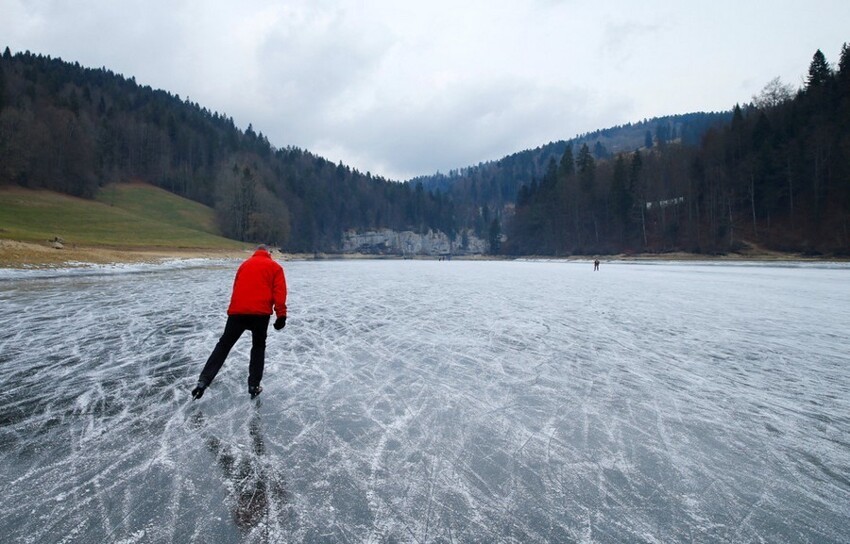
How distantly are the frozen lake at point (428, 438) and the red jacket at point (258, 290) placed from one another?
1100 mm

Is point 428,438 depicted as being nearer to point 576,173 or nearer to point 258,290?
point 258,290

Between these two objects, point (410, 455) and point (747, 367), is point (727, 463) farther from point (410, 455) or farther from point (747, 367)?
point (747, 367)

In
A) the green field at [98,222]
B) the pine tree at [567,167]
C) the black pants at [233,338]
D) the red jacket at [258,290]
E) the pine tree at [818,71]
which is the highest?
the pine tree at [818,71]

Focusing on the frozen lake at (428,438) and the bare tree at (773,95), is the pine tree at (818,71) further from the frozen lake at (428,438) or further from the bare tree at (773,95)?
the frozen lake at (428,438)

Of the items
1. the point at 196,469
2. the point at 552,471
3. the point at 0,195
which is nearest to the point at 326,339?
the point at 196,469

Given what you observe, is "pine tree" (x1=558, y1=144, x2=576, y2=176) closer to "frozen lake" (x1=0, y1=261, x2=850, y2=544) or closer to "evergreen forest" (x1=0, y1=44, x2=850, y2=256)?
"evergreen forest" (x1=0, y1=44, x2=850, y2=256)

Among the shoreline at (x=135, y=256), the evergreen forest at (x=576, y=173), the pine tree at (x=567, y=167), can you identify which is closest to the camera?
the shoreline at (x=135, y=256)

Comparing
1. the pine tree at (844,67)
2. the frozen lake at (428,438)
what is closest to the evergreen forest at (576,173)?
the pine tree at (844,67)

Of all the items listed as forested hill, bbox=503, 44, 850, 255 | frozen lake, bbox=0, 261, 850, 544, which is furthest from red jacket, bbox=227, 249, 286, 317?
forested hill, bbox=503, 44, 850, 255

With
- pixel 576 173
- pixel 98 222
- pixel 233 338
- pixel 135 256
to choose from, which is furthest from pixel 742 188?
pixel 98 222

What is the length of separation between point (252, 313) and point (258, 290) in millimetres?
283

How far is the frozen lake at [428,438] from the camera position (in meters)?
2.63

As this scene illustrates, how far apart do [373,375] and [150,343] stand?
4675 mm

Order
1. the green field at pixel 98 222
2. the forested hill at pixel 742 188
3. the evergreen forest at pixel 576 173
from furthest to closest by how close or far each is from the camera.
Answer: the evergreen forest at pixel 576 173 < the forested hill at pixel 742 188 < the green field at pixel 98 222
